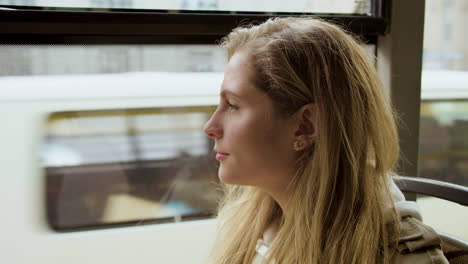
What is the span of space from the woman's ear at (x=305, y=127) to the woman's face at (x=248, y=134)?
14 mm

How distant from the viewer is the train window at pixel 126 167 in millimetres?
1963

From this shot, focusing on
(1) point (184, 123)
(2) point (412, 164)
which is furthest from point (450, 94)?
(1) point (184, 123)

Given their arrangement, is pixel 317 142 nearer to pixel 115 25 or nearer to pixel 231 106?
pixel 231 106

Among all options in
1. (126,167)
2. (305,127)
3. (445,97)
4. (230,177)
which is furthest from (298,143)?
(445,97)

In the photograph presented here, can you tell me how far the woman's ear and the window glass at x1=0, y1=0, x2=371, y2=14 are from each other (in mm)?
685

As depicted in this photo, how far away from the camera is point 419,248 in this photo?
1025 mm

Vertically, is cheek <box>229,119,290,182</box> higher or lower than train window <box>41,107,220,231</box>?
higher

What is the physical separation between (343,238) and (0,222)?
1360mm

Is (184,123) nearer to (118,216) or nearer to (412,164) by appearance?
(118,216)

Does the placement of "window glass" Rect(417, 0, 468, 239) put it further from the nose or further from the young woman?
the nose

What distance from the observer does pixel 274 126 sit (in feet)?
3.69

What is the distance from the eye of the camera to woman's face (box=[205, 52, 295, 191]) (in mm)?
1124

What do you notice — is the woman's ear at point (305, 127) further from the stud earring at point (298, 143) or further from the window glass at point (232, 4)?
the window glass at point (232, 4)

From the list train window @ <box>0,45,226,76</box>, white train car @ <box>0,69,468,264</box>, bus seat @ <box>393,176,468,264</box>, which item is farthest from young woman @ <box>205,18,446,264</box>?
white train car @ <box>0,69,468,264</box>
